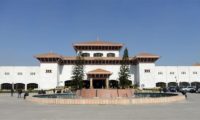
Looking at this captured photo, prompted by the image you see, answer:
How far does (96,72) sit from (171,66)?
19.7 m

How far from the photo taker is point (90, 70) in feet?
224

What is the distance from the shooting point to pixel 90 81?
213 feet

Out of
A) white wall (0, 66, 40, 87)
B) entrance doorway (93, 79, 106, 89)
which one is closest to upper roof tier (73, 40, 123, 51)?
entrance doorway (93, 79, 106, 89)

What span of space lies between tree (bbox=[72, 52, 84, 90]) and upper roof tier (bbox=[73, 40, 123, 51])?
371cm

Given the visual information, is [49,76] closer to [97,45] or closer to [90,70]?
[90,70]

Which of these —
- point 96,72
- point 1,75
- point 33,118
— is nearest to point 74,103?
point 33,118

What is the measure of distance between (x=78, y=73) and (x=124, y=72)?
10032mm

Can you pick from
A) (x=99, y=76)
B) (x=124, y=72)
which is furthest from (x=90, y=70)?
(x=124, y=72)

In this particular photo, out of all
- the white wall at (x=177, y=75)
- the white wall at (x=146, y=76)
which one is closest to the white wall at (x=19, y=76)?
the white wall at (x=146, y=76)

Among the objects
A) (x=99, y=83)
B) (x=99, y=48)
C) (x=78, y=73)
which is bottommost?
(x=99, y=83)

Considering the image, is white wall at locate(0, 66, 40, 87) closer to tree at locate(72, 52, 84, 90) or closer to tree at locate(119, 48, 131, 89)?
tree at locate(72, 52, 84, 90)

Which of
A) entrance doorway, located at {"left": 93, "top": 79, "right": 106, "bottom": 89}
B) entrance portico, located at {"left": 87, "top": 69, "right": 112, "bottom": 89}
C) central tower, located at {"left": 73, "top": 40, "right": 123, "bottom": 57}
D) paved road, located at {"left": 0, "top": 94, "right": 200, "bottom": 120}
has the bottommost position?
paved road, located at {"left": 0, "top": 94, "right": 200, "bottom": 120}

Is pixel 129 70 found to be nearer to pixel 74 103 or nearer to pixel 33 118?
pixel 74 103

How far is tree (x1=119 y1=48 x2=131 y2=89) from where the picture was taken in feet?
213
